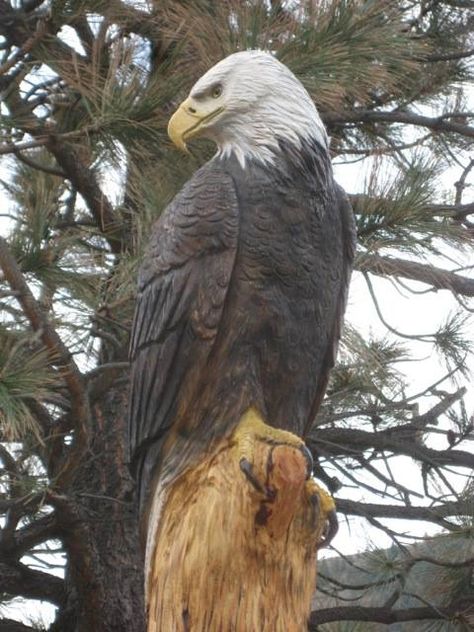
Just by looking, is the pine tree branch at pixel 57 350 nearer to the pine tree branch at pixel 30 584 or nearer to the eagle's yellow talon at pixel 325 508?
the pine tree branch at pixel 30 584

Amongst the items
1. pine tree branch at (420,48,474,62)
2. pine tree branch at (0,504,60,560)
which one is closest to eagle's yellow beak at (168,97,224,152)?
pine tree branch at (0,504,60,560)

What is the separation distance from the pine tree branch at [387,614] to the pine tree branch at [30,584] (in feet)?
2.22

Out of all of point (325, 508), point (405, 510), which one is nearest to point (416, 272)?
point (405, 510)

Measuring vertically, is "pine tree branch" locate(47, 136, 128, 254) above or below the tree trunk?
above

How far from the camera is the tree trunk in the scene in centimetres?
296

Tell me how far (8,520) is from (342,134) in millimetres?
1462

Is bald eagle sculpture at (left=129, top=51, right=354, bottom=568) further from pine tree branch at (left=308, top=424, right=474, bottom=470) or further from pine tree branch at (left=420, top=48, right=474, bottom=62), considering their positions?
pine tree branch at (left=420, top=48, right=474, bottom=62)

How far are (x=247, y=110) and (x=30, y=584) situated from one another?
1698 mm

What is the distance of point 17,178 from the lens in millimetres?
3139

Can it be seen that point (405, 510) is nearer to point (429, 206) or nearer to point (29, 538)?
point (429, 206)

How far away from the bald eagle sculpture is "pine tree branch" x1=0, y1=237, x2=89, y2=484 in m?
0.55

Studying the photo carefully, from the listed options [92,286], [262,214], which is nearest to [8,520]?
[92,286]

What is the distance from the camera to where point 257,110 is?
76.1 inches

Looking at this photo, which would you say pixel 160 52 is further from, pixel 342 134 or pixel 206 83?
pixel 206 83
